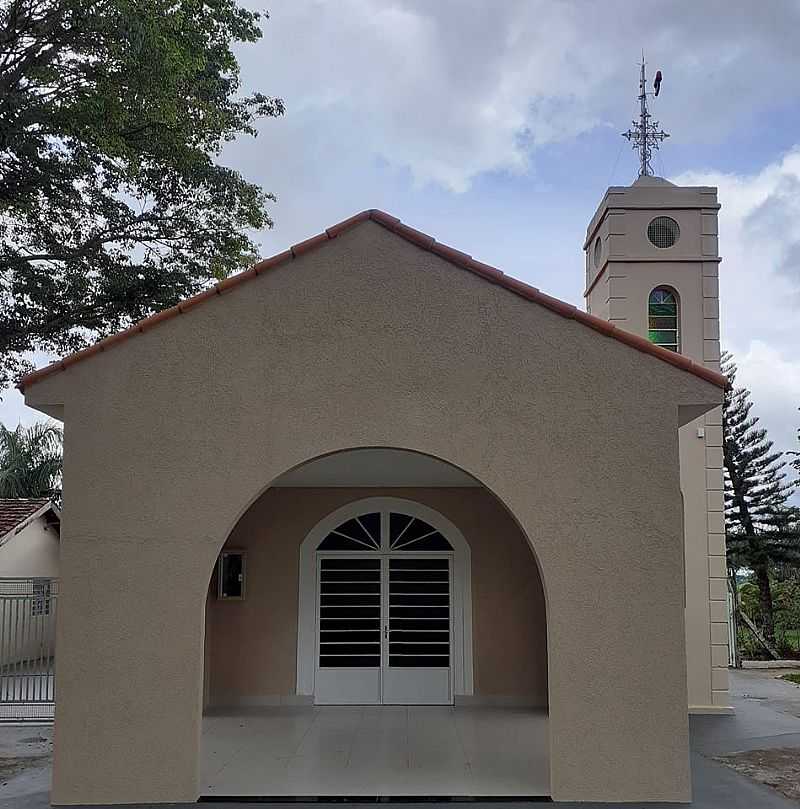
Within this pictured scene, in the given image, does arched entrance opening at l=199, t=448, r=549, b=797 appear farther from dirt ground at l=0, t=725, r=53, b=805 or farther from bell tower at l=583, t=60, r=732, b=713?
bell tower at l=583, t=60, r=732, b=713

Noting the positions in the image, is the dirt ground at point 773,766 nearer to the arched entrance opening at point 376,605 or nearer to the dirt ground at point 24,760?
the arched entrance opening at point 376,605

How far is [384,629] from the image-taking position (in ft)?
46.0

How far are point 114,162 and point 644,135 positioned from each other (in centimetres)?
976

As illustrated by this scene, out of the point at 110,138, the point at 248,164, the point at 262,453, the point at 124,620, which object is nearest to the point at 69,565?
the point at 124,620

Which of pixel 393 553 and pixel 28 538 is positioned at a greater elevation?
pixel 28 538

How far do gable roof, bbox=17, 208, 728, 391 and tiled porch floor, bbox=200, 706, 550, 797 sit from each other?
13.8 feet

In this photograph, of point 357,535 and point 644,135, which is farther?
point 644,135

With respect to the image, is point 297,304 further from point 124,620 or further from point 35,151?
point 35,151

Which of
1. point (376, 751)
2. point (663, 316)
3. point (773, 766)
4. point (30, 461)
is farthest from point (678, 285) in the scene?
point (30, 461)

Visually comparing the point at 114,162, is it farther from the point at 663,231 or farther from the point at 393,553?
the point at 663,231

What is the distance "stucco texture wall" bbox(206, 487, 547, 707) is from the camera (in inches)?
547

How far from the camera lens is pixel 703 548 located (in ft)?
47.9

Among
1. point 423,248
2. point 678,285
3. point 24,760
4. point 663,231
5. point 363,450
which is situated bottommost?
point 24,760

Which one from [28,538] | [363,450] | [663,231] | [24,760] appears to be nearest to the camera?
[363,450]
